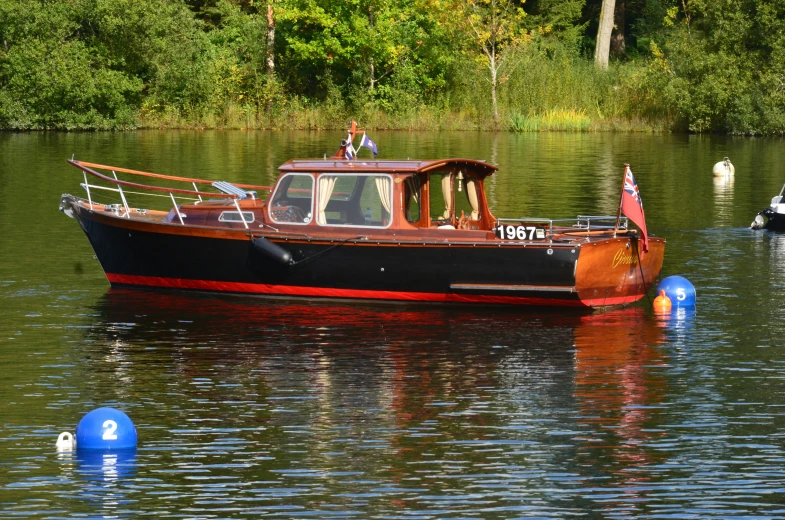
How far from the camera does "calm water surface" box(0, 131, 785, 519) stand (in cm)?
1203

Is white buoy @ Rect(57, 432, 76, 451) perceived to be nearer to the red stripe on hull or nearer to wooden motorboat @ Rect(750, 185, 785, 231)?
the red stripe on hull

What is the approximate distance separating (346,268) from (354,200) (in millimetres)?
1164

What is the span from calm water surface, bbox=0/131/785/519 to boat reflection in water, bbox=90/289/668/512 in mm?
40

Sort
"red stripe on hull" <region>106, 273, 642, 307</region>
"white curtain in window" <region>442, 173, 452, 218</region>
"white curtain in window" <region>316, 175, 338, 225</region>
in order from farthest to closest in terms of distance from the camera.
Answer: "white curtain in window" <region>442, 173, 452, 218</region>
"white curtain in window" <region>316, 175, 338, 225</region>
"red stripe on hull" <region>106, 273, 642, 307</region>

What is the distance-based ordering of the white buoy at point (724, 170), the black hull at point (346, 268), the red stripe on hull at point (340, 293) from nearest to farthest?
1. the black hull at point (346, 268)
2. the red stripe on hull at point (340, 293)
3. the white buoy at point (724, 170)

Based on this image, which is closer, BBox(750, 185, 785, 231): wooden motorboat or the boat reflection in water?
the boat reflection in water

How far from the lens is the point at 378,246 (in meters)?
20.6

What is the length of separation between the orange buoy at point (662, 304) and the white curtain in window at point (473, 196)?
10.6 ft

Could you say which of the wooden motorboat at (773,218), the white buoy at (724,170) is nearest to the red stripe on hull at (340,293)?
the wooden motorboat at (773,218)

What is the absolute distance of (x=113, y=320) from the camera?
20.2 m

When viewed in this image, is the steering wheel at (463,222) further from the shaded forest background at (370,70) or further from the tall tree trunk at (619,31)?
the tall tree trunk at (619,31)

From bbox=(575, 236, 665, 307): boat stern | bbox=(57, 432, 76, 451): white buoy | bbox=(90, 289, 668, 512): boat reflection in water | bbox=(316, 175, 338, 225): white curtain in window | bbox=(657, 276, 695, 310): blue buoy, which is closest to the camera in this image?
bbox=(57, 432, 76, 451): white buoy

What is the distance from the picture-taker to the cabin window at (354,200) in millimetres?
21172

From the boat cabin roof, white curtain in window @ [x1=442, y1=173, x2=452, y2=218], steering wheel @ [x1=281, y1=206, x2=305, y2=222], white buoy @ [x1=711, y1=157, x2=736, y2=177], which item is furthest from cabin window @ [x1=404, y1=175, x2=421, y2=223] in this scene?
white buoy @ [x1=711, y1=157, x2=736, y2=177]
